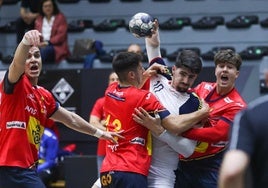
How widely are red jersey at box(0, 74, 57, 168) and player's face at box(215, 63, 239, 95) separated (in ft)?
4.98

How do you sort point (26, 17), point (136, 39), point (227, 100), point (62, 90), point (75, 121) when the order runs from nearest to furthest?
point (227, 100) < point (75, 121) < point (62, 90) < point (26, 17) < point (136, 39)

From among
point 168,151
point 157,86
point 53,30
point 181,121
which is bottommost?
point 168,151

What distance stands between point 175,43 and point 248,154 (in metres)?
9.41

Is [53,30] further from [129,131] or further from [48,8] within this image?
[129,131]

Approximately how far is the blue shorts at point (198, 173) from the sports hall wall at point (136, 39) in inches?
151

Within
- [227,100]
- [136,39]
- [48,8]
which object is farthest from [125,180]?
[136,39]

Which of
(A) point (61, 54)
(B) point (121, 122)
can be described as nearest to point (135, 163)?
(B) point (121, 122)

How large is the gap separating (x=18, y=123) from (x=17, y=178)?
0.43 meters

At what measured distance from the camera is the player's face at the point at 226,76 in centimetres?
589

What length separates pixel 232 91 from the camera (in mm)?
5969

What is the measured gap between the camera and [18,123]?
5.57 metres

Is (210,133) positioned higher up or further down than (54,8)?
further down

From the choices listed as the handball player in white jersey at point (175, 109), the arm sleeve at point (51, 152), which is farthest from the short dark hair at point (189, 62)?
the arm sleeve at point (51, 152)

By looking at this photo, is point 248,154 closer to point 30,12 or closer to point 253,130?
point 253,130
